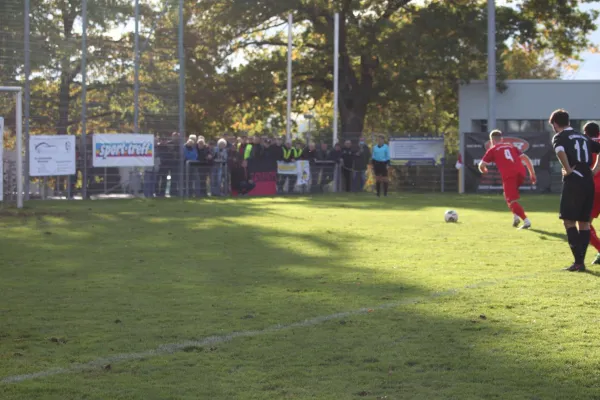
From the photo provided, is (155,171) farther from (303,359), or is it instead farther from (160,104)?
(303,359)

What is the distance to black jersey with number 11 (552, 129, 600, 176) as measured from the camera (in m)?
12.9

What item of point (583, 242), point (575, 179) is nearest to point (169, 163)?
point (575, 179)

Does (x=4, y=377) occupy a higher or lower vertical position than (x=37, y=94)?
lower

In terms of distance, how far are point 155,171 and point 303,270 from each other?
1938cm

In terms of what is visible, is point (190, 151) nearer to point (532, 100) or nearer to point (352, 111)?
point (352, 111)

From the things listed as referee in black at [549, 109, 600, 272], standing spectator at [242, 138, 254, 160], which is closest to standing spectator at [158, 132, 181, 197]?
standing spectator at [242, 138, 254, 160]

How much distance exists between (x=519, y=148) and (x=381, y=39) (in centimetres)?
1080

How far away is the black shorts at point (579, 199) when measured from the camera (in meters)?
12.8

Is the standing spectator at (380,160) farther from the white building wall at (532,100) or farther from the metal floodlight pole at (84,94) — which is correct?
the white building wall at (532,100)

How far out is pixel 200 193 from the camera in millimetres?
32875

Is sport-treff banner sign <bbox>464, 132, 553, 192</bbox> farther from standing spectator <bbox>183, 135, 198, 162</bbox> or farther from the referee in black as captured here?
the referee in black

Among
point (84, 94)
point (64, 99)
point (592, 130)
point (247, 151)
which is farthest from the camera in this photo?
point (247, 151)

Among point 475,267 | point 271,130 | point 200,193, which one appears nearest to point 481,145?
point 200,193

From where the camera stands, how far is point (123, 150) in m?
30.2
